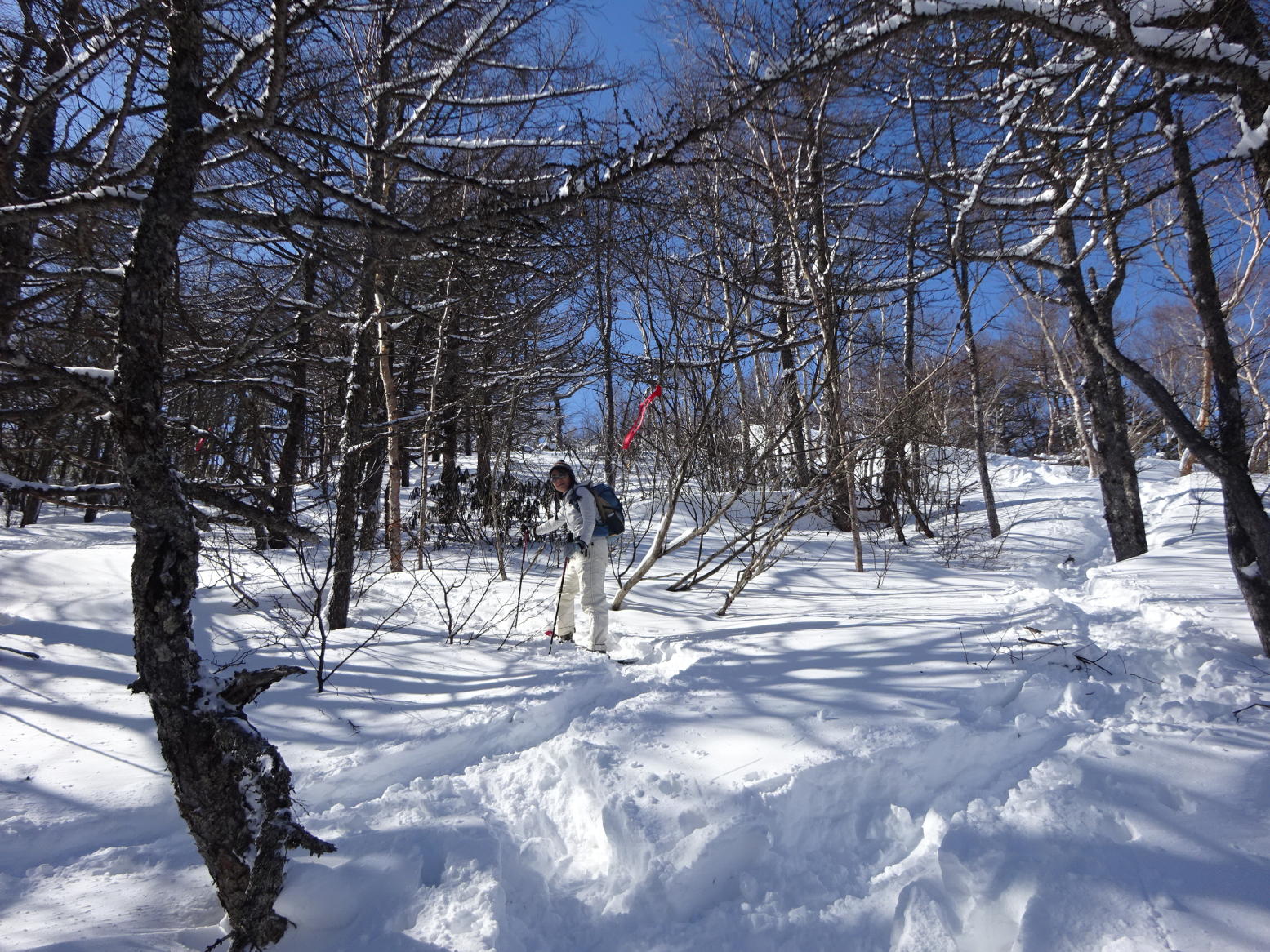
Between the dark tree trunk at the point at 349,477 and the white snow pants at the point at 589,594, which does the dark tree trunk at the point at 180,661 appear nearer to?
the dark tree trunk at the point at 349,477

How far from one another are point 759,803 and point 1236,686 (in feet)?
8.44

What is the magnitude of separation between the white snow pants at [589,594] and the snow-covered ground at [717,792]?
46cm

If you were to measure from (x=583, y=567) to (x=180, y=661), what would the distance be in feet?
11.8

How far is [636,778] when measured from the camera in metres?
2.83

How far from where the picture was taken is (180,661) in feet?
6.03

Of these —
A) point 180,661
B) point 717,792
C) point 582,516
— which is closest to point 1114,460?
point 582,516

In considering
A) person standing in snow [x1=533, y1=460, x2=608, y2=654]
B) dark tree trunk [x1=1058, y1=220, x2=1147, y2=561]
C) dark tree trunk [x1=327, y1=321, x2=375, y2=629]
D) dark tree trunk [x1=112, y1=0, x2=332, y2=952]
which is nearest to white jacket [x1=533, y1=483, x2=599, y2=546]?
person standing in snow [x1=533, y1=460, x2=608, y2=654]

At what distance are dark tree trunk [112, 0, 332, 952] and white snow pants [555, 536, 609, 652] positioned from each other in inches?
129

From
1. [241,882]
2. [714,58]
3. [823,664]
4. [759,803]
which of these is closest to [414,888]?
[241,882]

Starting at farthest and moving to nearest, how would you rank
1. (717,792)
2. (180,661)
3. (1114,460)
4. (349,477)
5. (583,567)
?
(1114,460) → (583,567) → (349,477) → (717,792) → (180,661)

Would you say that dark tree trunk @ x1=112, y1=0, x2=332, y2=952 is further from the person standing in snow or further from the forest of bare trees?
the person standing in snow

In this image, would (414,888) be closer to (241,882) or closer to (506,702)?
(241,882)

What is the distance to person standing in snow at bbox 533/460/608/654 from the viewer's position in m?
5.20

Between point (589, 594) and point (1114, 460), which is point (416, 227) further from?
point (1114, 460)
